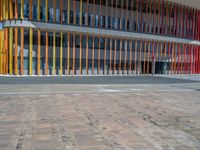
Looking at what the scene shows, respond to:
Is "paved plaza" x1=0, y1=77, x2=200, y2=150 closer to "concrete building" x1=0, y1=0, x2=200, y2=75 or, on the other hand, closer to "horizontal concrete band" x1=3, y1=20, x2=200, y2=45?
"concrete building" x1=0, y1=0, x2=200, y2=75

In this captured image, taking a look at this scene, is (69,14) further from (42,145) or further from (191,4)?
(42,145)

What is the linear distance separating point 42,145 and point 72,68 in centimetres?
3097

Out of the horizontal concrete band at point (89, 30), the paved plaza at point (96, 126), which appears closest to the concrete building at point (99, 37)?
the horizontal concrete band at point (89, 30)

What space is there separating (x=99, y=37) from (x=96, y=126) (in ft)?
105

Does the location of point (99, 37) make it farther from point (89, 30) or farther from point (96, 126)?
point (96, 126)

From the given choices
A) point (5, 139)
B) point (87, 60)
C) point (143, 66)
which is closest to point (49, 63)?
point (87, 60)

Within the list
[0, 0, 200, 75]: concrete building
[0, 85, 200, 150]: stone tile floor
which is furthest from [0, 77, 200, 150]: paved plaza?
[0, 0, 200, 75]: concrete building

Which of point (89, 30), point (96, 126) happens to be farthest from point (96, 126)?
point (89, 30)

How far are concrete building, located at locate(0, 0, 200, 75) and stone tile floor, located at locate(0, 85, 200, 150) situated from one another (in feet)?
75.4

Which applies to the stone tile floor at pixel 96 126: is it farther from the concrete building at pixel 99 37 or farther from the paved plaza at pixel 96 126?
the concrete building at pixel 99 37

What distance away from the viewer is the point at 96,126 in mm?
7977

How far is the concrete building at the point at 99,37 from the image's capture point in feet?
109

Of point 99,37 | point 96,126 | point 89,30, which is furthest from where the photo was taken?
point 99,37

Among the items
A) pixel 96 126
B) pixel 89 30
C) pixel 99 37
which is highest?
pixel 89 30
